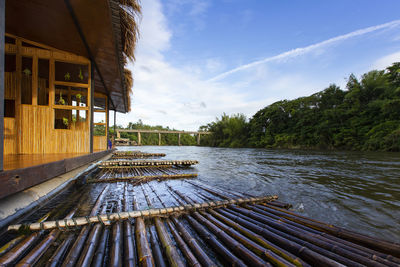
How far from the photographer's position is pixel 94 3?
8.65 feet

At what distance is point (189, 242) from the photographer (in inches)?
60.1

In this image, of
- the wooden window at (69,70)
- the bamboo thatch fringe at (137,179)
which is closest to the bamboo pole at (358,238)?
the bamboo thatch fringe at (137,179)

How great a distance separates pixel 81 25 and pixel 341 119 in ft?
100

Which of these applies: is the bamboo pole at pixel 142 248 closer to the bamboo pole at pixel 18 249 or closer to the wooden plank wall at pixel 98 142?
the bamboo pole at pixel 18 249

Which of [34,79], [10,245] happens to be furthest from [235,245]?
[34,79]

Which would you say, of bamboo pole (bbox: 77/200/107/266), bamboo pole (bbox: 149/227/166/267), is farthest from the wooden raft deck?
bamboo pole (bbox: 149/227/166/267)

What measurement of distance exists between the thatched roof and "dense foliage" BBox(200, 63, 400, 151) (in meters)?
23.0

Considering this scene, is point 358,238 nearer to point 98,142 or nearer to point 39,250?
point 39,250

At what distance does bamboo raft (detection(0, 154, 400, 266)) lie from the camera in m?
1.27

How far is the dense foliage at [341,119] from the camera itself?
19438mm

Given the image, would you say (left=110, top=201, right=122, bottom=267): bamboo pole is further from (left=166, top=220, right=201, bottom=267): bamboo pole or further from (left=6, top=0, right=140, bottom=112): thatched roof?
(left=6, top=0, right=140, bottom=112): thatched roof

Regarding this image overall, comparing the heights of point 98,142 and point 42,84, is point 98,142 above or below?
below

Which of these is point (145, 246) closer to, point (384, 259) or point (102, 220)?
point (102, 220)

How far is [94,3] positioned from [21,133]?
321cm
